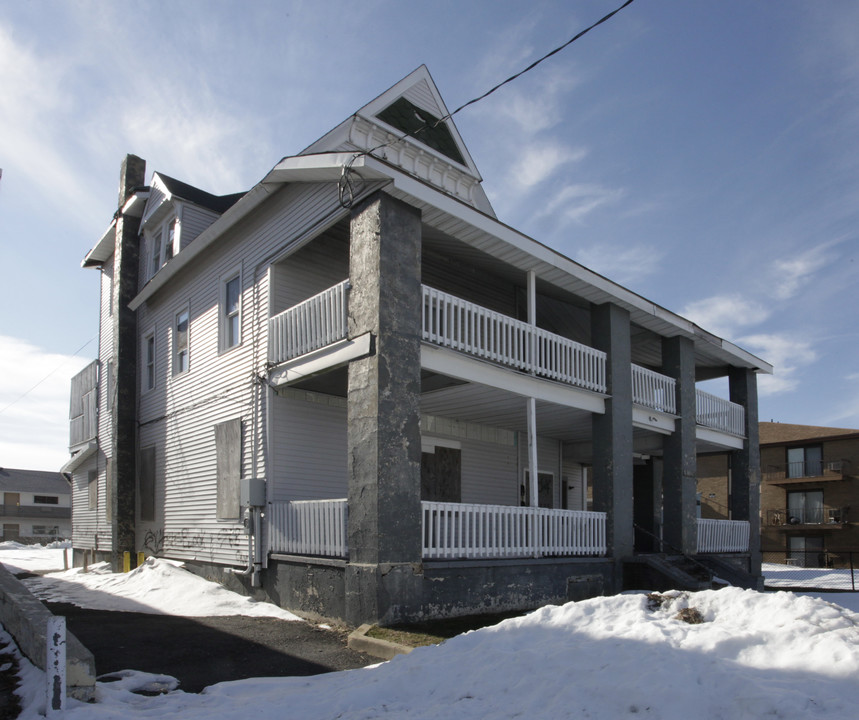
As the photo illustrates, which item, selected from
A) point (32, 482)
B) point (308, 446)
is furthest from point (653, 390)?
point (32, 482)

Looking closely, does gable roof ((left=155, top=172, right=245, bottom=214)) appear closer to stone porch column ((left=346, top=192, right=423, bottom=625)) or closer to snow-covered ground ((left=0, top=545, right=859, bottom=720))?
stone porch column ((left=346, top=192, right=423, bottom=625))

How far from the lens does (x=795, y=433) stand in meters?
40.7

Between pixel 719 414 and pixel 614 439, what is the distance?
5937mm

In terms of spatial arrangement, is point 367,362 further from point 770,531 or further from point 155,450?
point 770,531

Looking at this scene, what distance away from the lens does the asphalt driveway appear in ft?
26.4

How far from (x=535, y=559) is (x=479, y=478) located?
Answer: 4.63 meters

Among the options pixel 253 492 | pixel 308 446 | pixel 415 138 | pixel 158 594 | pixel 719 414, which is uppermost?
pixel 415 138

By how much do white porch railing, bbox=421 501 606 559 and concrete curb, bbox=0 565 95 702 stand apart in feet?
17.5

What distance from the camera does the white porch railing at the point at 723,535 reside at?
17.4 metres

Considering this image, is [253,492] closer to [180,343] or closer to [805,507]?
[180,343]

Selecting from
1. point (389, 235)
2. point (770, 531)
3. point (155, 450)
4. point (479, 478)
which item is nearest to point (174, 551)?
point (155, 450)

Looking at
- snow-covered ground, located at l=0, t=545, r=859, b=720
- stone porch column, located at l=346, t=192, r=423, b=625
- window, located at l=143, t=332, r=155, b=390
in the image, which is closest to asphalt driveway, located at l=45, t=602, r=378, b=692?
snow-covered ground, located at l=0, t=545, r=859, b=720

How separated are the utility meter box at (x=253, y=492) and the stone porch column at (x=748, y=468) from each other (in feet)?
41.8

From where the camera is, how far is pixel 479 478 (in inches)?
676
